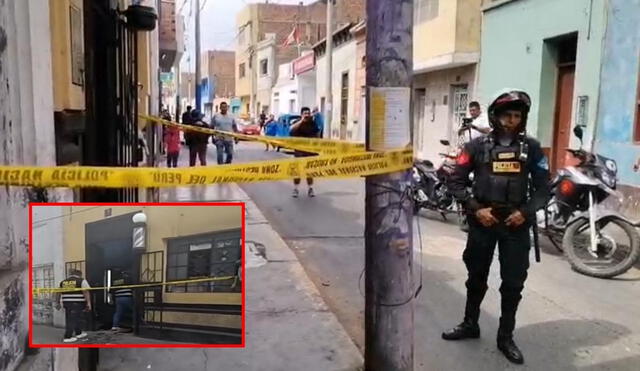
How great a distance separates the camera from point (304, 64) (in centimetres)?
3406

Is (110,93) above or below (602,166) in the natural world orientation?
above

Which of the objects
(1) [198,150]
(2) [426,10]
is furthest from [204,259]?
(2) [426,10]

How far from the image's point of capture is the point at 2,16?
2318mm

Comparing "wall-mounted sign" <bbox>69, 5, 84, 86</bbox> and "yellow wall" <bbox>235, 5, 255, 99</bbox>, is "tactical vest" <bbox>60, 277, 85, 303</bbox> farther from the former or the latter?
"yellow wall" <bbox>235, 5, 255, 99</bbox>

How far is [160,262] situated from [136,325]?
11.7 inches

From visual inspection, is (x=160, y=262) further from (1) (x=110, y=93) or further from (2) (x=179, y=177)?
(1) (x=110, y=93)

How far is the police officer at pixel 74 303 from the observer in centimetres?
212

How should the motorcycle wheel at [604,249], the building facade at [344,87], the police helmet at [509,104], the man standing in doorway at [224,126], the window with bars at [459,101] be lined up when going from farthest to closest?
the building facade at [344,87]
the window with bars at [459,101]
the man standing in doorway at [224,126]
the motorcycle wheel at [604,249]
the police helmet at [509,104]

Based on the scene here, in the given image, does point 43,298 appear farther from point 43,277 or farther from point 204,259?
point 204,259

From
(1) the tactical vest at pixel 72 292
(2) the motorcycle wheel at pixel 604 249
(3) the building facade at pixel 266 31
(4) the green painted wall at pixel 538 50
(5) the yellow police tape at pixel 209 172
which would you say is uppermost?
(3) the building facade at pixel 266 31

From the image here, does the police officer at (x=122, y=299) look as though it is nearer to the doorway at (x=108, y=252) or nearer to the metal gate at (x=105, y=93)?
the doorway at (x=108, y=252)

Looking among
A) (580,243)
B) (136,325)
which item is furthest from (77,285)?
(580,243)

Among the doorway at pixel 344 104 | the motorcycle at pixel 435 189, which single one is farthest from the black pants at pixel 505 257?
the doorway at pixel 344 104

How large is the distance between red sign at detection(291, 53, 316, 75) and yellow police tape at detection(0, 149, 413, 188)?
3045 cm
